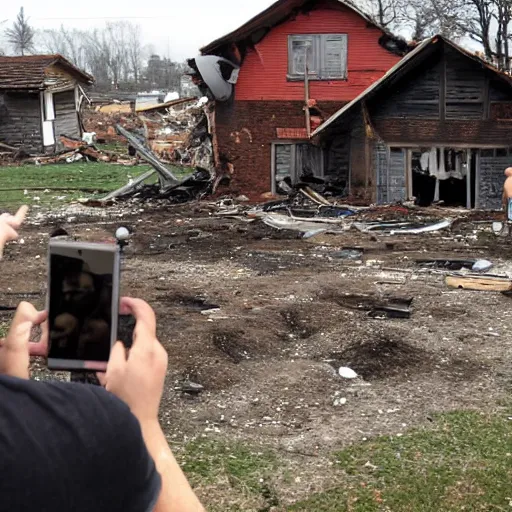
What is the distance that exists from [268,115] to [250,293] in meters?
12.2

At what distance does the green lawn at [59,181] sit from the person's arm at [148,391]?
18.9 m

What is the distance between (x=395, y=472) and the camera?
534 centimetres

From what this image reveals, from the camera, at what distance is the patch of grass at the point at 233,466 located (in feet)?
17.0

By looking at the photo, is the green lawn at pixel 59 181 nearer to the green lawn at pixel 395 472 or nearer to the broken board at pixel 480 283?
the broken board at pixel 480 283

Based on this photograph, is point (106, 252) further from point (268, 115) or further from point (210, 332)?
point (268, 115)

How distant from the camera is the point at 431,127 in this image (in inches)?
781

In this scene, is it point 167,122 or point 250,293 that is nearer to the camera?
point 250,293

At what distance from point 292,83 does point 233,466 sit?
57.4ft

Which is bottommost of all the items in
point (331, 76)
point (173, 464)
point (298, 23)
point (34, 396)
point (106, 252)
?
point (173, 464)

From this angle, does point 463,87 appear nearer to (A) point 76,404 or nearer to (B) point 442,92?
(B) point 442,92

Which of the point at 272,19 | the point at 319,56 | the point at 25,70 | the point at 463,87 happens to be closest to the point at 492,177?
the point at 463,87

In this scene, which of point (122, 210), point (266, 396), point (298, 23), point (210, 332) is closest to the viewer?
point (266, 396)

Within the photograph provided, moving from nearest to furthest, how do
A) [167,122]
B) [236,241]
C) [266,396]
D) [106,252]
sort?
[106,252] < [266,396] < [236,241] < [167,122]

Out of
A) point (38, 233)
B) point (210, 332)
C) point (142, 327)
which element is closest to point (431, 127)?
point (38, 233)
